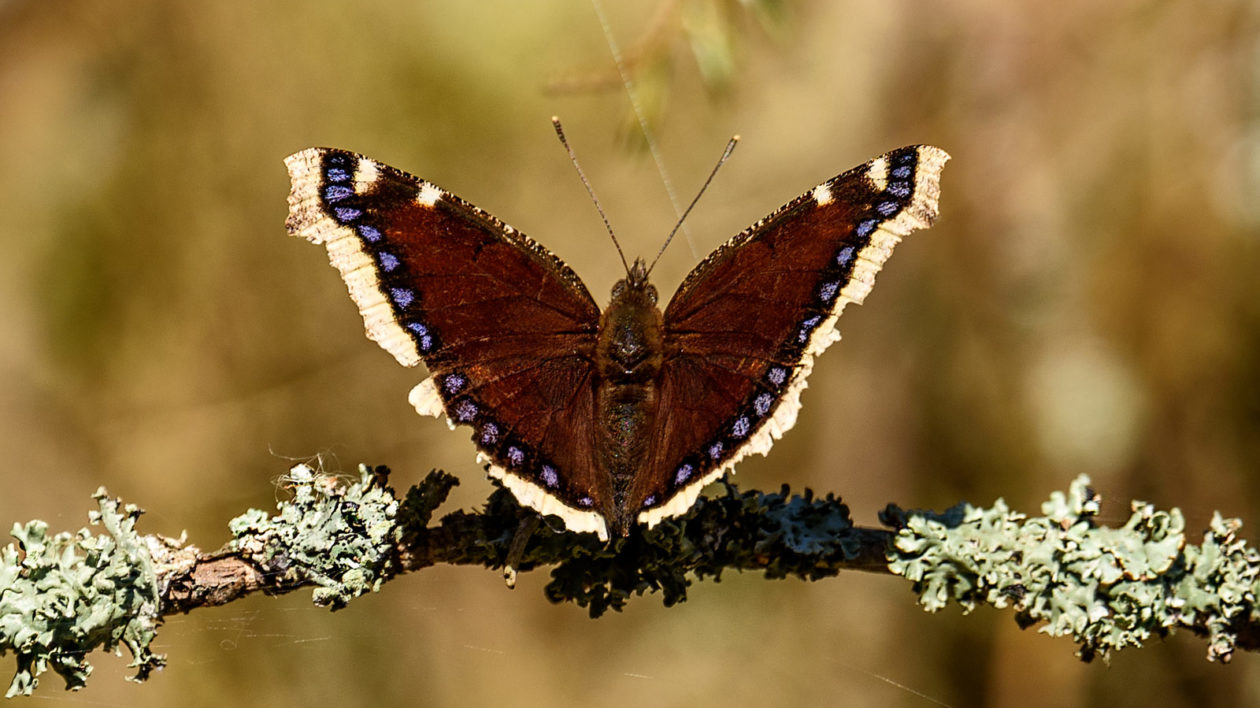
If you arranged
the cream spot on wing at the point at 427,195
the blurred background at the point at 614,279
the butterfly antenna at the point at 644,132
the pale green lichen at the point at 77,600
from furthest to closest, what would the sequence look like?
the blurred background at the point at 614,279 < the butterfly antenna at the point at 644,132 < the cream spot on wing at the point at 427,195 < the pale green lichen at the point at 77,600

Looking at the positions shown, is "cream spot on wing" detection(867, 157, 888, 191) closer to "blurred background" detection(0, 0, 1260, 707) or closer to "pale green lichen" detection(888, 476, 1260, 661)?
"pale green lichen" detection(888, 476, 1260, 661)

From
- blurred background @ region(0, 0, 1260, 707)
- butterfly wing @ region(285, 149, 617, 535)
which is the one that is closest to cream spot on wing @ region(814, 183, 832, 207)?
butterfly wing @ region(285, 149, 617, 535)

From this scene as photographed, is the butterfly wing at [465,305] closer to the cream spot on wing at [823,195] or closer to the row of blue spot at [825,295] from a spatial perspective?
the row of blue spot at [825,295]

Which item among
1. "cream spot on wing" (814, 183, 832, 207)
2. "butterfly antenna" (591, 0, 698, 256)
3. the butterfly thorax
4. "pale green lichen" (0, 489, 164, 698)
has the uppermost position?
"butterfly antenna" (591, 0, 698, 256)

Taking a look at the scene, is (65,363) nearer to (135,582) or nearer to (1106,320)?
(135,582)

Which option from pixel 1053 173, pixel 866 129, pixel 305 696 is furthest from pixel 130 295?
pixel 1053 173

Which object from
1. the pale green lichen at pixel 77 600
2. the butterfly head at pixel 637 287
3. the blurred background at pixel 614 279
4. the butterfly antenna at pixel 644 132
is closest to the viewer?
the pale green lichen at pixel 77 600

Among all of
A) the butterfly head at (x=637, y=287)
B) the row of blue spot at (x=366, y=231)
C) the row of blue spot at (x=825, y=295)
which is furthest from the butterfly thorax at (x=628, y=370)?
the row of blue spot at (x=366, y=231)
